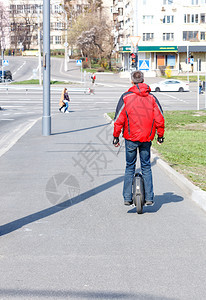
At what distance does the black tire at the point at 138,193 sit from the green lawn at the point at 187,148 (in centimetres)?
174

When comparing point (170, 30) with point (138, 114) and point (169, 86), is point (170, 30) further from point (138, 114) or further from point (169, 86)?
point (138, 114)

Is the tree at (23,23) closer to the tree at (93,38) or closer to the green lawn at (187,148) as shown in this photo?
the tree at (93,38)

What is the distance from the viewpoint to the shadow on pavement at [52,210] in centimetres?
693

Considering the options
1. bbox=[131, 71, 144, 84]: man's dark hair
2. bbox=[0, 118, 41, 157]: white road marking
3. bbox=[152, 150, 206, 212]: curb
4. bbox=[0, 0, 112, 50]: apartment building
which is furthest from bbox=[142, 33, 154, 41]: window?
bbox=[131, 71, 144, 84]: man's dark hair

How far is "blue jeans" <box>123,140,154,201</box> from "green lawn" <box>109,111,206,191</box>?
164 centimetres

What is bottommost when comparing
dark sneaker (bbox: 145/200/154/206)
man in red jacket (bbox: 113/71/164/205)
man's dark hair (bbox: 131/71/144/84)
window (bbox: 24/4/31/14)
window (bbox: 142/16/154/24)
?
dark sneaker (bbox: 145/200/154/206)

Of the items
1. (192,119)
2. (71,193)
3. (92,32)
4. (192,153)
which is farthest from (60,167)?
(92,32)

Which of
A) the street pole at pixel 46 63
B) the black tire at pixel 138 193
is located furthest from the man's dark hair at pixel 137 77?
the street pole at pixel 46 63

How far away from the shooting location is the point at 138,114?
24.6ft

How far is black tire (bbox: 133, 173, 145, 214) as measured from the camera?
7633 millimetres

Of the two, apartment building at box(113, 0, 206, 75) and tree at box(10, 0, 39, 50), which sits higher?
tree at box(10, 0, 39, 50)

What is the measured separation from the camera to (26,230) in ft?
→ 22.2

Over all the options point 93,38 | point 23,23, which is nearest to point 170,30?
point 93,38

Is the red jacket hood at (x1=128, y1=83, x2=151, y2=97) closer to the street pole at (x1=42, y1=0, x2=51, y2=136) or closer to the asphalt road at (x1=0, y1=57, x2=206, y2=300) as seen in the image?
the asphalt road at (x1=0, y1=57, x2=206, y2=300)
